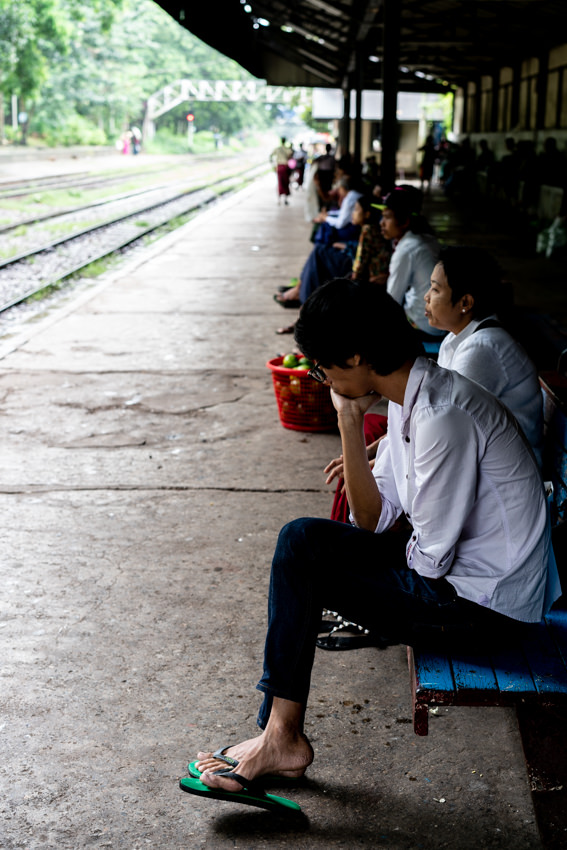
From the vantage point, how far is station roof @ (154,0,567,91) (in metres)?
13.4

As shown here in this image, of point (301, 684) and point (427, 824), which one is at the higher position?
point (301, 684)

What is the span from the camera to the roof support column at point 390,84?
11.0m

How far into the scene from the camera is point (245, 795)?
2533 mm

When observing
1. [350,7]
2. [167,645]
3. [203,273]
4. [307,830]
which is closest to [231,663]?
[167,645]

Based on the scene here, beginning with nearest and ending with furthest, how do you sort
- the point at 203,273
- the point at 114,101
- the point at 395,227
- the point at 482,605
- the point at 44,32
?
the point at 482,605 < the point at 395,227 < the point at 203,273 < the point at 44,32 < the point at 114,101

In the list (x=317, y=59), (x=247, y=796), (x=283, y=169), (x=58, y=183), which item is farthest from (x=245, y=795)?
(x=58, y=183)

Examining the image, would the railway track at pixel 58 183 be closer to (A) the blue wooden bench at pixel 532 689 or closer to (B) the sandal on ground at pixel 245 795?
(B) the sandal on ground at pixel 245 795

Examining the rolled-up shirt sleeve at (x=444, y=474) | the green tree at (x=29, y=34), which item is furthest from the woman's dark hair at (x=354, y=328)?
the green tree at (x=29, y=34)

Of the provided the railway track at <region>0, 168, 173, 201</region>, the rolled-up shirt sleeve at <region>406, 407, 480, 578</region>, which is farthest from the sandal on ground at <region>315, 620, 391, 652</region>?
the railway track at <region>0, 168, 173, 201</region>

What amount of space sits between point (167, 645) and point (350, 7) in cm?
1503

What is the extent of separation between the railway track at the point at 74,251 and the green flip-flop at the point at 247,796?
882 cm

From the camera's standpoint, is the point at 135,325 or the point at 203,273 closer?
the point at 135,325

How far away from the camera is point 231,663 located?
327cm

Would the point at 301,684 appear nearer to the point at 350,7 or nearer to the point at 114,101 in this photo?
the point at 350,7
